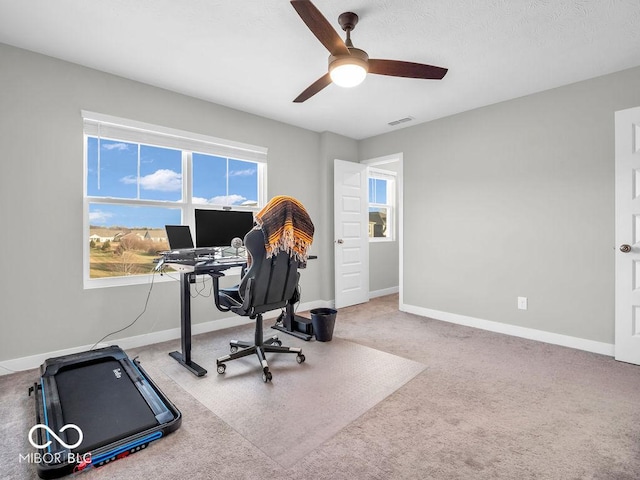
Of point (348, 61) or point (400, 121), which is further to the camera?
point (400, 121)

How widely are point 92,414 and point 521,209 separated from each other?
4.00 metres

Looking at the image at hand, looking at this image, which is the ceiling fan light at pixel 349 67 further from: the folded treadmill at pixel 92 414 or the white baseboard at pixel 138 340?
the white baseboard at pixel 138 340

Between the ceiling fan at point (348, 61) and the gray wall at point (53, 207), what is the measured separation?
6.64 ft

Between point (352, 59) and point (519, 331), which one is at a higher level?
point (352, 59)

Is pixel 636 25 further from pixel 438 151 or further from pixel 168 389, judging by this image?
pixel 168 389

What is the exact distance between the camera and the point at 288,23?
2.18 metres

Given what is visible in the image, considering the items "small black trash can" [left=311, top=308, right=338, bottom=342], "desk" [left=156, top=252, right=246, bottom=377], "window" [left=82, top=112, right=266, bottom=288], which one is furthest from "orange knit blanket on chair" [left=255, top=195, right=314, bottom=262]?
"window" [left=82, top=112, right=266, bottom=288]

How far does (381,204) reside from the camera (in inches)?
229

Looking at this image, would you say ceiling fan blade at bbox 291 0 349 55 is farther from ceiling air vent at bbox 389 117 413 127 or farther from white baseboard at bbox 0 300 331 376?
white baseboard at bbox 0 300 331 376

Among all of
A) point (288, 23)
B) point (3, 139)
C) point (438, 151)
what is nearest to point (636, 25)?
point (438, 151)

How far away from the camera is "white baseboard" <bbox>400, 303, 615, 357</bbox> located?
9.62 feet

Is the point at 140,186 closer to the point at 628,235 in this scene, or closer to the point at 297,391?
the point at 297,391

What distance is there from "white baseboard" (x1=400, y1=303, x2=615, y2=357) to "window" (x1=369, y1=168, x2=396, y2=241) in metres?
1.73

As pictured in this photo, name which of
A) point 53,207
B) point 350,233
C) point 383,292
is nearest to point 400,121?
point 350,233
